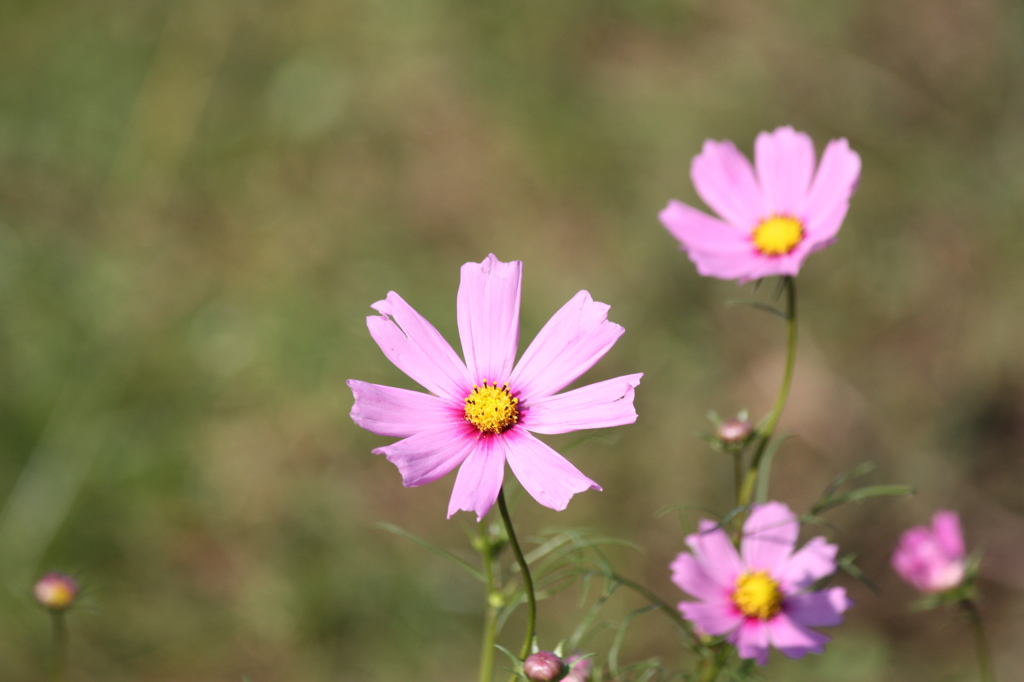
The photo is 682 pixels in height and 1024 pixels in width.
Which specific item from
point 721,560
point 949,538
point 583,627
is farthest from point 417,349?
point 949,538

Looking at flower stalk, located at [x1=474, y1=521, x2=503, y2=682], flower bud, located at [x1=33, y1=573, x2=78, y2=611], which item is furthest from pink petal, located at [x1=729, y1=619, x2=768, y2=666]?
flower bud, located at [x1=33, y1=573, x2=78, y2=611]

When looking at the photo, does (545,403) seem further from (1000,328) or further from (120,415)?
(1000,328)

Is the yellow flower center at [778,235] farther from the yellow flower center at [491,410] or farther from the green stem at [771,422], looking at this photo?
the yellow flower center at [491,410]

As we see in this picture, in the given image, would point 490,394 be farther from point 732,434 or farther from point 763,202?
point 763,202

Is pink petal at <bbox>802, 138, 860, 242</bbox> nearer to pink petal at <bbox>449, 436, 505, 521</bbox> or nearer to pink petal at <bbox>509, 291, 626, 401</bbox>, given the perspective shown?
pink petal at <bbox>509, 291, 626, 401</bbox>

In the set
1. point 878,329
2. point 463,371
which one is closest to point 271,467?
point 463,371
